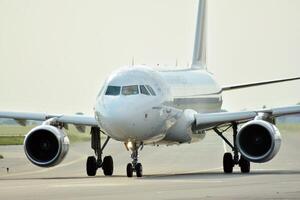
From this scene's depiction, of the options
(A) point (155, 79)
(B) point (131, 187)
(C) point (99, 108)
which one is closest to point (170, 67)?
(A) point (155, 79)

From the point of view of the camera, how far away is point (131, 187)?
97.5 feet

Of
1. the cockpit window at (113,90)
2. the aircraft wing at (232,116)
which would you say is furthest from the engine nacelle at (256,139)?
the cockpit window at (113,90)

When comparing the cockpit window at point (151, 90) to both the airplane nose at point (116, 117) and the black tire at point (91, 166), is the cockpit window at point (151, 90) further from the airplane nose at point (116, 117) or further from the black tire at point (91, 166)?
the black tire at point (91, 166)

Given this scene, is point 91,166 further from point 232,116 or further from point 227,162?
point 232,116

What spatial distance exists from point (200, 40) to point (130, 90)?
1592cm

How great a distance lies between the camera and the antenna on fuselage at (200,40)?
51.6 m

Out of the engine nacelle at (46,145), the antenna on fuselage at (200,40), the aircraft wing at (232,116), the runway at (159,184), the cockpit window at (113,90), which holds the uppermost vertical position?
the antenna on fuselage at (200,40)

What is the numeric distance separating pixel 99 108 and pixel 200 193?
11.2 meters

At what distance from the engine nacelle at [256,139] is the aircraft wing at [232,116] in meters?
0.79

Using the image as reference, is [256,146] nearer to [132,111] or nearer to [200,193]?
[132,111]

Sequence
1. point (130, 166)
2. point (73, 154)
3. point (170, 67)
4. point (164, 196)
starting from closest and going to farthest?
point (164, 196) < point (130, 166) < point (170, 67) < point (73, 154)

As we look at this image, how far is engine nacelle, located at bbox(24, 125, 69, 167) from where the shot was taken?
132 ft

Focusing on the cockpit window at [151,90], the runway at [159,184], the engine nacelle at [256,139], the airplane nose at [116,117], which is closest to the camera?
the runway at [159,184]

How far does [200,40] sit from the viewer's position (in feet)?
174
